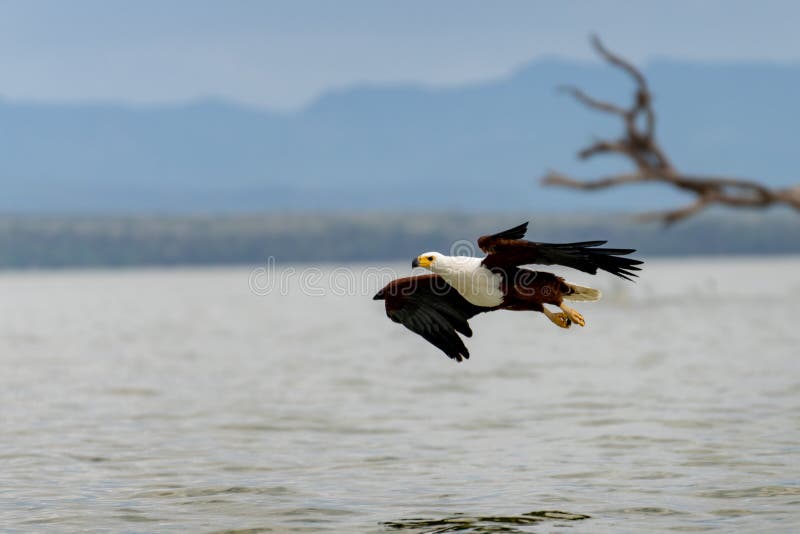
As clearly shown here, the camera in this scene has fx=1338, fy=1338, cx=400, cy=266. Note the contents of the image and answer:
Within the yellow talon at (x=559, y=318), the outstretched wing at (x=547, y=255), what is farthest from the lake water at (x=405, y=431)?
the outstretched wing at (x=547, y=255)

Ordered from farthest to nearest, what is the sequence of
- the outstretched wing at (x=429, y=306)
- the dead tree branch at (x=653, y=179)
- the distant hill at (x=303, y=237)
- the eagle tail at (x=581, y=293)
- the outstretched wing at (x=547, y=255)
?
the distant hill at (x=303, y=237)
the dead tree branch at (x=653, y=179)
the outstretched wing at (x=429, y=306)
the eagle tail at (x=581, y=293)
the outstretched wing at (x=547, y=255)

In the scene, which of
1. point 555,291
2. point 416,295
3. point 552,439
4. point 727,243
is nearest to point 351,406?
point 552,439

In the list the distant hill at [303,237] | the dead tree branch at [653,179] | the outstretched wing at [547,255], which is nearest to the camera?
the outstretched wing at [547,255]

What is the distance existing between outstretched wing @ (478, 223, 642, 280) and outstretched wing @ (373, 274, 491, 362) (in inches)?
52.0

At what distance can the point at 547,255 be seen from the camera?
12.4 m

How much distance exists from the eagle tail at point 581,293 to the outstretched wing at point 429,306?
1162mm

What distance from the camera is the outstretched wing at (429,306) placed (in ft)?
45.0

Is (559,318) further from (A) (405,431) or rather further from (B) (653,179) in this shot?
(B) (653,179)

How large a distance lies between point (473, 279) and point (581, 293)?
1191 millimetres

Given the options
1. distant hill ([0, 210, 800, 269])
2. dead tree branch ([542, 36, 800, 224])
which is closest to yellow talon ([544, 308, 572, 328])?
dead tree branch ([542, 36, 800, 224])

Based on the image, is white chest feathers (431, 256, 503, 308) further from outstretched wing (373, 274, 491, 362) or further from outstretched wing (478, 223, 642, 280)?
outstretched wing (373, 274, 491, 362)

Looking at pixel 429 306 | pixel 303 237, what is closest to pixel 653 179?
pixel 429 306

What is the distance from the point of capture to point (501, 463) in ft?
55.2

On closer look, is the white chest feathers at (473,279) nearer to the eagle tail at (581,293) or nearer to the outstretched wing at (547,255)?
the outstretched wing at (547,255)
